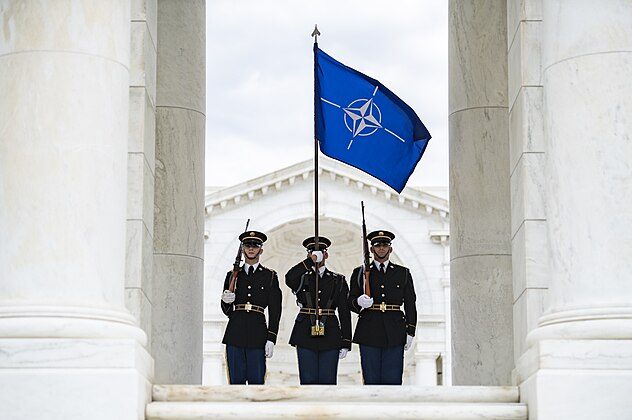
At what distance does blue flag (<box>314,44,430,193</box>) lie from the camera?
112 ft

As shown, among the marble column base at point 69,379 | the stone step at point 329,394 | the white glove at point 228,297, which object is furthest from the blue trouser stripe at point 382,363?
the marble column base at point 69,379

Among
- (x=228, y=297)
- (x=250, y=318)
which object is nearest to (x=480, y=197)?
(x=250, y=318)

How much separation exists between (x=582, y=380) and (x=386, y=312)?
842 cm

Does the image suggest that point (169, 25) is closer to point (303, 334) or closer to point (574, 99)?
point (303, 334)

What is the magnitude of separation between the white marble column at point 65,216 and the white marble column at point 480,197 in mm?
10339

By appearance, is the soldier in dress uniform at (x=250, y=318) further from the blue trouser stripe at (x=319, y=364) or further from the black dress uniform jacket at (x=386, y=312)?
the black dress uniform jacket at (x=386, y=312)

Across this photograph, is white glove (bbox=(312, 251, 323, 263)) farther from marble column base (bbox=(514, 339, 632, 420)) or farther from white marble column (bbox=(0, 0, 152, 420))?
marble column base (bbox=(514, 339, 632, 420))

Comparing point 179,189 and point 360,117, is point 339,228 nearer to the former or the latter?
point 179,189

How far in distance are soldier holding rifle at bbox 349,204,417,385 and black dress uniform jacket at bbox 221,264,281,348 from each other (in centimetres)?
173

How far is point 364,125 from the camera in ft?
113

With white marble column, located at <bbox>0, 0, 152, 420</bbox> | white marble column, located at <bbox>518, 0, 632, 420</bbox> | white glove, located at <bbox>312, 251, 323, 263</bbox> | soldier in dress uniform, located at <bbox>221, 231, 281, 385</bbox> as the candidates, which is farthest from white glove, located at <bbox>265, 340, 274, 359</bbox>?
white marble column, located at <bbox>518, 0, 632, 420</bbox>

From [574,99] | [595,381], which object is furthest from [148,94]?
[595,381]

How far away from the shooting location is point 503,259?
35.6 metres

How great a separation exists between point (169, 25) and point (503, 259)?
9277 mm
